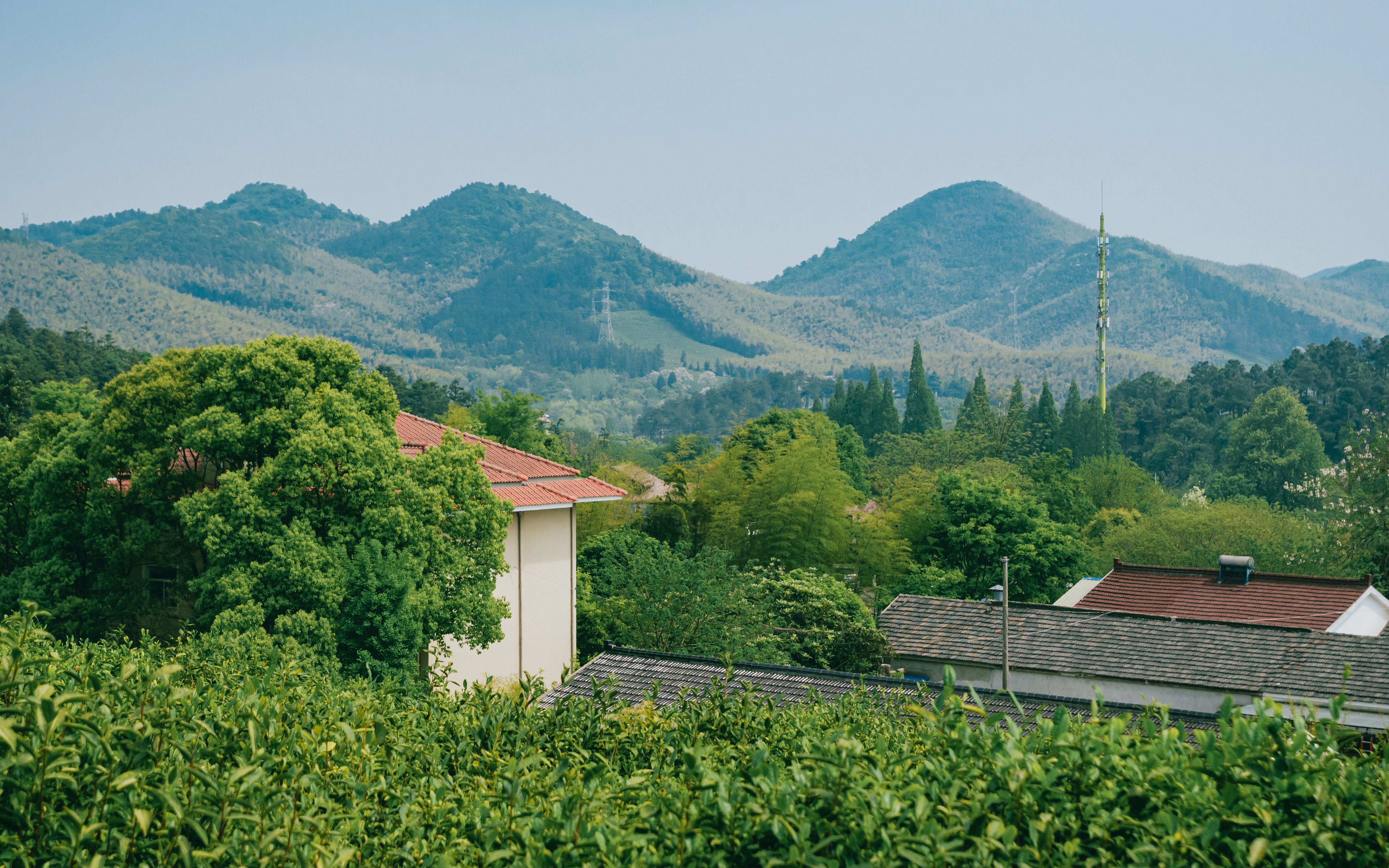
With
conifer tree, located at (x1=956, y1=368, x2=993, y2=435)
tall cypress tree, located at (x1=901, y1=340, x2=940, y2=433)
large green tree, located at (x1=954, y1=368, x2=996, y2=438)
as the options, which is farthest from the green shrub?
tall cypress tree, located at (x1=901, y1=340, x2=940, y2=433)

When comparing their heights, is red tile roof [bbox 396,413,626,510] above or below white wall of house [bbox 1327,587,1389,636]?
above

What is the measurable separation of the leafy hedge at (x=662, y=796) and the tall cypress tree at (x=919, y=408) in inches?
2580

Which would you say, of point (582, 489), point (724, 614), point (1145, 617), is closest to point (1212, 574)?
point (1145, 617)

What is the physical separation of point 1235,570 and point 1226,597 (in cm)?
81

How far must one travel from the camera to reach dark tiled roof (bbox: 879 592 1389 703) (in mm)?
15188

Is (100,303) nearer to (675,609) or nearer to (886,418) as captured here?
(886,418)

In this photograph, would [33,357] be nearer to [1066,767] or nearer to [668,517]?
[668,517]

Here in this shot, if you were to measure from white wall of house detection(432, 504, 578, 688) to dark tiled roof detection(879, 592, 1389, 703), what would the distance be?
6555 mm

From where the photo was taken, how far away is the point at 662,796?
300cm

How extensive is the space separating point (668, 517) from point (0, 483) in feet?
59.2

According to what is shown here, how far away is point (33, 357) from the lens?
143 ft

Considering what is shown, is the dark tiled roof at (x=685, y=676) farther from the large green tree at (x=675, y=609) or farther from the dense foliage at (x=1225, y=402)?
the dense foliage at (x=1225, y=402)

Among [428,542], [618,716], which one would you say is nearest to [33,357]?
[428,542]

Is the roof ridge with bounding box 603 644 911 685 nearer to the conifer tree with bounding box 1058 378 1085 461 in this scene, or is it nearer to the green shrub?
the green shrub
